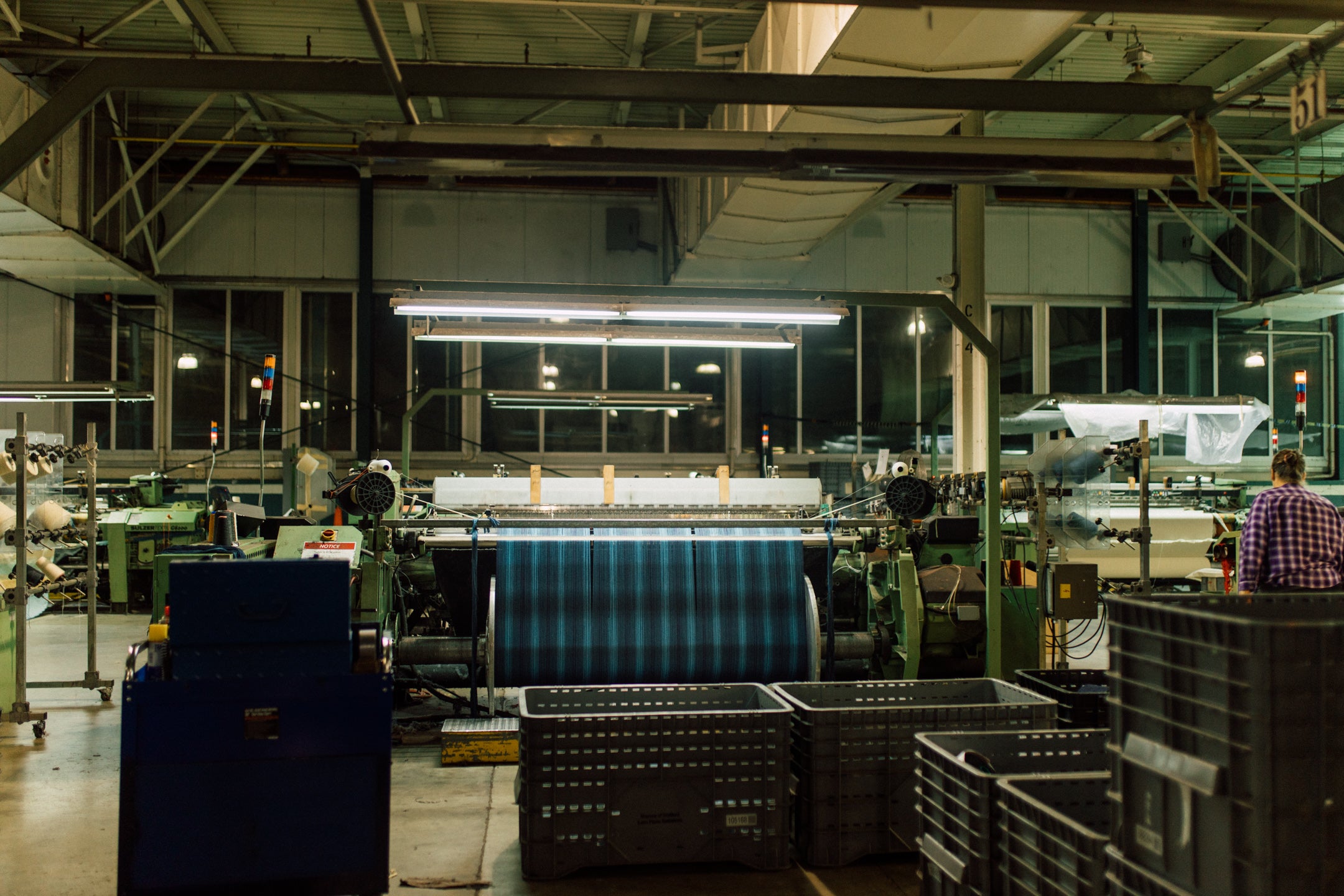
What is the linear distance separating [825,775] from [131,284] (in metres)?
10.0

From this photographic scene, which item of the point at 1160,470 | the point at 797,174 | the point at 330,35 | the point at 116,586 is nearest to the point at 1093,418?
the point at 1160,470

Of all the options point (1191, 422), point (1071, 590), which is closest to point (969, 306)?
point (1191, 422)

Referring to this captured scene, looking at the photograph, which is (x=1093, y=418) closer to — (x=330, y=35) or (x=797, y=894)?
(x=797, y=894)

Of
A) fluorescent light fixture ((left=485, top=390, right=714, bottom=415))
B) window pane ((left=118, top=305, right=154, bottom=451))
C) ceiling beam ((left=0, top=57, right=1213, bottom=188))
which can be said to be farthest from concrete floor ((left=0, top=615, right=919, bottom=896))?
window pane ((left=118, top=305, right=154, bottom=451))

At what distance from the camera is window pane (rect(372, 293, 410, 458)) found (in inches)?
439

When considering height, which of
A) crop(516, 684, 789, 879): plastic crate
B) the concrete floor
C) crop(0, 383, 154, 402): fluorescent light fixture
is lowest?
the concrete floor

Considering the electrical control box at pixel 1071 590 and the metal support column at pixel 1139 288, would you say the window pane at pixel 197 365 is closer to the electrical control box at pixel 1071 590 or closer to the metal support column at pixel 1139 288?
the electrical control box at pixel 1071 590

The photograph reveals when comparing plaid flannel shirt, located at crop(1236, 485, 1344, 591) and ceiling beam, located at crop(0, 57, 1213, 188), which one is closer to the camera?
ceiling beam, located at crop(0, 57, 1213, 188)

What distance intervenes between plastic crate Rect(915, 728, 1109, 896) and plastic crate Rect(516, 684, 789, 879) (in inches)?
26.5

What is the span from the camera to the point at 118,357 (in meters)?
11.0

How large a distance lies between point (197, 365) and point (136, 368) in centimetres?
73

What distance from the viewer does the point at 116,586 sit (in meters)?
9.37

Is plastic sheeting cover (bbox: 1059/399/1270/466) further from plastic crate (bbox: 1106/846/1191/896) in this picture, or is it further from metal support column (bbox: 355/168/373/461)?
plastic crate (bbox: 1106/846/1191/896)

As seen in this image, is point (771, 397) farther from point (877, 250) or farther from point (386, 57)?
point (386, 57)
